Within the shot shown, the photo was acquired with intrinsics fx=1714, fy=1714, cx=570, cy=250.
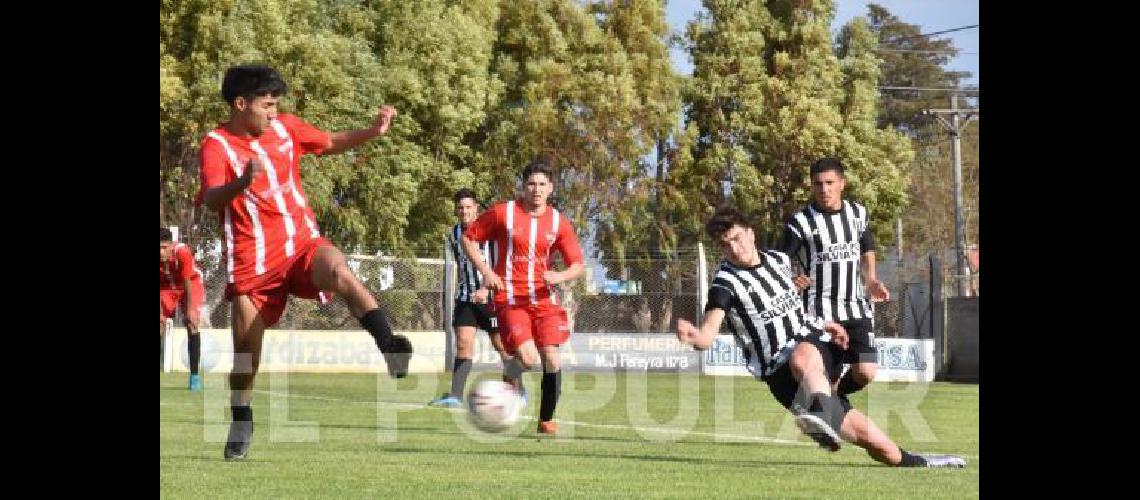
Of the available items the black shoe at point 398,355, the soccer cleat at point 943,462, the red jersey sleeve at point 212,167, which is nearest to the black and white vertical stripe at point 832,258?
the soccer cleat at point 943,462

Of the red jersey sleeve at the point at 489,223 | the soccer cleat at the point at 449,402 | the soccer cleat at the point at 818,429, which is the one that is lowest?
the soccer cleat at the point at 449,402

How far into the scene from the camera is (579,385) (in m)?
26.1

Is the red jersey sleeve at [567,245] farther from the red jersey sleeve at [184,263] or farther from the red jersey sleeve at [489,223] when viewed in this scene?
the red jersey sleeve at [184,263]

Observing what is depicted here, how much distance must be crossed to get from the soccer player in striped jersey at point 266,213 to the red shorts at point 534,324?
3868 mm

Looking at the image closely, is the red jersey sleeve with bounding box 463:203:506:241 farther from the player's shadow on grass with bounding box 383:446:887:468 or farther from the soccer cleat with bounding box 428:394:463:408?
the soccer cleat with bounding box 428:394:463:408

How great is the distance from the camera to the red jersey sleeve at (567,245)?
1438cm

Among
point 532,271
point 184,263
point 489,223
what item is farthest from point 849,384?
point 184,263

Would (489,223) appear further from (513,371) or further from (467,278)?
(467,278)

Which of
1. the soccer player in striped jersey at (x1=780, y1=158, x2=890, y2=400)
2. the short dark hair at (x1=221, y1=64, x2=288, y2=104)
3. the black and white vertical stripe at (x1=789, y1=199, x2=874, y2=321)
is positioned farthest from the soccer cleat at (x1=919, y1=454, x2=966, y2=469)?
the short dark hair at (x1=221, y1=64, x2=288, y2=104)
